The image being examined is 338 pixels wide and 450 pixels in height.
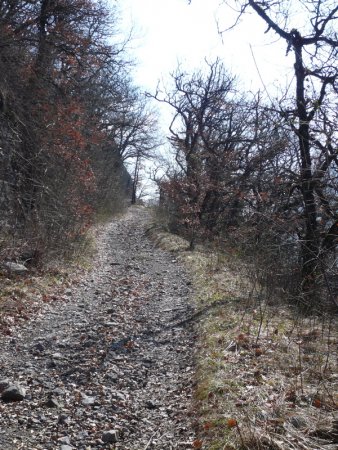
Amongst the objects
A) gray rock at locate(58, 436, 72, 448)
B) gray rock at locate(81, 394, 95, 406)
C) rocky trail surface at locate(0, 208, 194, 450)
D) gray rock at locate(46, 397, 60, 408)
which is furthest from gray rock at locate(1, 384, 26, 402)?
gray rock at locate(58, 436, 72, 448)

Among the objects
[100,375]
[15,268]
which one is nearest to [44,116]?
[15,268]

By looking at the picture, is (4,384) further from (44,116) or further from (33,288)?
(44,116)

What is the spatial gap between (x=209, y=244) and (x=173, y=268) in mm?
4595

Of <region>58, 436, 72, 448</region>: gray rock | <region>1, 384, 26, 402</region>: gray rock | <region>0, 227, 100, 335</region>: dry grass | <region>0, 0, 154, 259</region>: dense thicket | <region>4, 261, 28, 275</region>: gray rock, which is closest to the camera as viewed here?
<region>58, 436, 72, 448</region>: gray rock

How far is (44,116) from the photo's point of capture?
12391 mm

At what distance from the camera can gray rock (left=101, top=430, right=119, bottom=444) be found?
4.10m

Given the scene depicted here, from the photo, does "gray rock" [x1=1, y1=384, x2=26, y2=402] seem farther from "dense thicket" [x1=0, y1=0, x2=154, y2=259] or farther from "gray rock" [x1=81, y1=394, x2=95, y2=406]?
"dense thicket" [x1=0, y1=0, x2=154, y2=259]

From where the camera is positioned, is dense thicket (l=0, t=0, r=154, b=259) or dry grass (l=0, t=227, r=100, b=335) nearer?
dry grass (l=0, t=227, r=100, b=335)

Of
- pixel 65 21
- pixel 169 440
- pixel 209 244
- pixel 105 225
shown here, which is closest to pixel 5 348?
pixel 169 440

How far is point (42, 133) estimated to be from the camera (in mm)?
12242

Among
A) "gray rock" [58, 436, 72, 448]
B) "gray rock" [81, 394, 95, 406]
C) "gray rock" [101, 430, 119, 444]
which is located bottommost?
"gray rock" [58, 436, 72, 448]

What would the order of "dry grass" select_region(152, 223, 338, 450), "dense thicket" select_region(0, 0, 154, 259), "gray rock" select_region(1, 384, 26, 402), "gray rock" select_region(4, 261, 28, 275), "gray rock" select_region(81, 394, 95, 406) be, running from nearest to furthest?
1. "dry grass" select_region(152, 223, 338, 450)
2. "gray rock" select_region(1, 384, 26, 402)
3. "gray rock" select_region(81, 394, 95, 406)
4. "gray rock" select_region(4, 261, 28, 275)
5. "dense thicket" select_region(0, 0, 154, 259)

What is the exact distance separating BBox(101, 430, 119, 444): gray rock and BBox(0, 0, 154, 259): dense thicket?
209 inches

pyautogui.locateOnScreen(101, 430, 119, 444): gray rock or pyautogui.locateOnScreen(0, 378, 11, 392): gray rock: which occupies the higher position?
pyautogui.locateOnScreen(0, 378, 11, 392): gray rock
